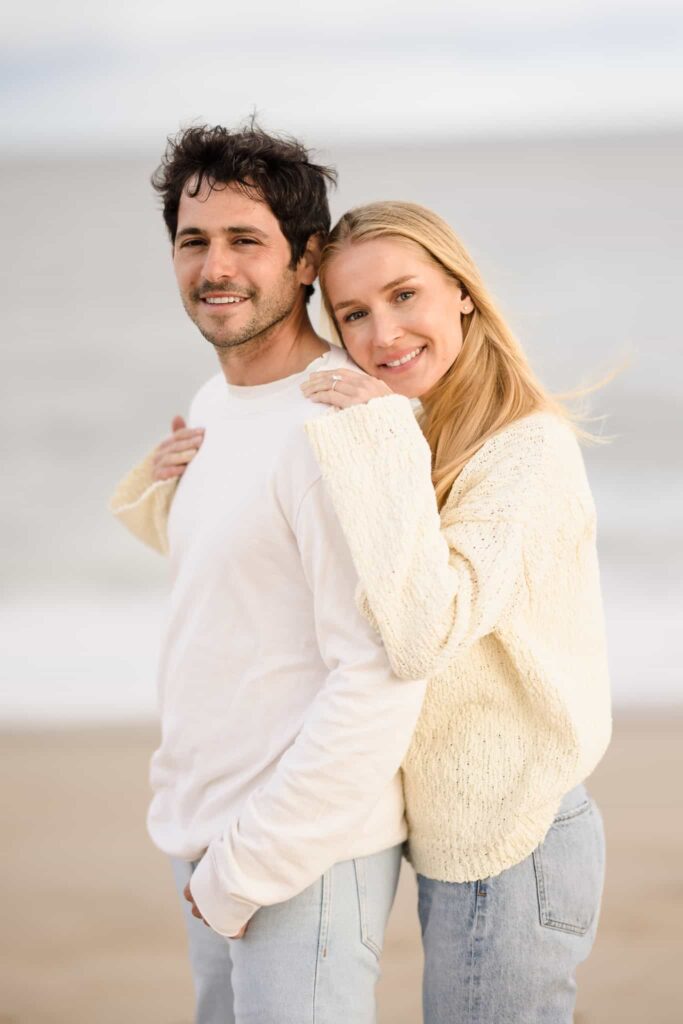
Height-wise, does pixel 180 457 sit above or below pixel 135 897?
above

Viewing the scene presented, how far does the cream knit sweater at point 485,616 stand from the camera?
5.72 ft

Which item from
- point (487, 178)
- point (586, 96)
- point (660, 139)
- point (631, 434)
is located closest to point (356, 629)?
point (631, 434)

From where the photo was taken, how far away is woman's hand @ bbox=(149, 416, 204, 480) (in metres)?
2.27

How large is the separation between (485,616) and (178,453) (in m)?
0.77

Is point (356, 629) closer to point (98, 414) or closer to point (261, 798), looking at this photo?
point (261, 798)

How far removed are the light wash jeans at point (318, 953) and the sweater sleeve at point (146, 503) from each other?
84cm

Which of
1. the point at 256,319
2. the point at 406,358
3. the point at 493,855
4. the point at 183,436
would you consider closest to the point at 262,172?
the point at 256,319

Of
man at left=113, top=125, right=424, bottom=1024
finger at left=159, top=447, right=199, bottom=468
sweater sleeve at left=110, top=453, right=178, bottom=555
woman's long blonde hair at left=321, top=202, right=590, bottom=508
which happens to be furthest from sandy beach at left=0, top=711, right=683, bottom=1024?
woman's long blonde hair at left=321, top=202, right=590, bottom=508

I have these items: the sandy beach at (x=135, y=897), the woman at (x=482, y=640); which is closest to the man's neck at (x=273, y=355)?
the woman at (x=482, y=640)

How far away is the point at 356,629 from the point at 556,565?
0.39 meters

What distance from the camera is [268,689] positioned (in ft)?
6.27

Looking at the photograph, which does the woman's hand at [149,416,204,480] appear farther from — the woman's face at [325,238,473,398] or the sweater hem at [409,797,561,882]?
the sweater hem at [409,797,561,882]

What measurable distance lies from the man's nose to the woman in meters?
0.20

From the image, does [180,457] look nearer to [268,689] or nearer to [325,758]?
[268,689]
